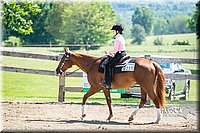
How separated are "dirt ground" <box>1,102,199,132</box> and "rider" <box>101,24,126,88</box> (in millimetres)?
934

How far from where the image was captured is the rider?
395 inches

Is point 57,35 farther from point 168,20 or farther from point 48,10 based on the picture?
point 168,20

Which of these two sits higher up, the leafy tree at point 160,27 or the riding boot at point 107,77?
the leafy tree at point 160,27

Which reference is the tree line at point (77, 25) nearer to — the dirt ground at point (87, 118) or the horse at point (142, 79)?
the dirt ground at point (87, 118)

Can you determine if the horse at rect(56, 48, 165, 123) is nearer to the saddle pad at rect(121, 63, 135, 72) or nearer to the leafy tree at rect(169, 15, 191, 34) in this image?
the saddle pad at rect(121, 63, 135, 72)

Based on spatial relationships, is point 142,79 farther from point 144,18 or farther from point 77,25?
point 144,18

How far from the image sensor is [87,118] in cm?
1070

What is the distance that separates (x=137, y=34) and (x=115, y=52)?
56881mm

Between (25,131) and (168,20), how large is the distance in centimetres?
6987

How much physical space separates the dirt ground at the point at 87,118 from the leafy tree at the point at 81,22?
46.2 m

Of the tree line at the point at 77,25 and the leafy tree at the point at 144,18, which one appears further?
the leafy tree at the point at 144,18

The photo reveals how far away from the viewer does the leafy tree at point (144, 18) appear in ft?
247

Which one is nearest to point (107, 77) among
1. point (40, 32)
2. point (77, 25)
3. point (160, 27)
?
point (40, 32)

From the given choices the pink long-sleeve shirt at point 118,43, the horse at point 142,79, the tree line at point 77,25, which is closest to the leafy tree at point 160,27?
the tree line at point 77,25
